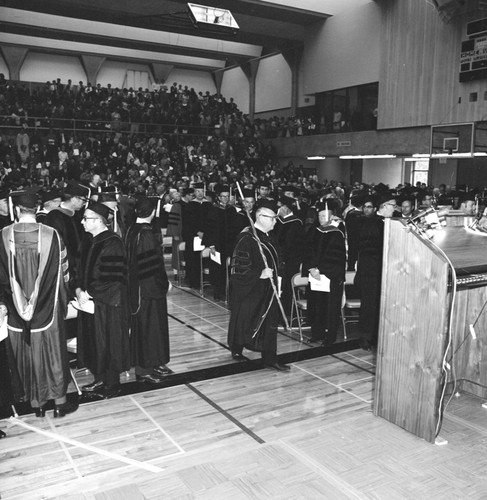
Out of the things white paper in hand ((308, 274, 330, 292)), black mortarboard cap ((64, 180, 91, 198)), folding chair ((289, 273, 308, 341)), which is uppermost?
black mortarboard cap ((64, 180, 91, 198))

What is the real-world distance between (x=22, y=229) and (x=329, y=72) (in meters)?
21.1

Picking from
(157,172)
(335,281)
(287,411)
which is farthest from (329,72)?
(287,411)

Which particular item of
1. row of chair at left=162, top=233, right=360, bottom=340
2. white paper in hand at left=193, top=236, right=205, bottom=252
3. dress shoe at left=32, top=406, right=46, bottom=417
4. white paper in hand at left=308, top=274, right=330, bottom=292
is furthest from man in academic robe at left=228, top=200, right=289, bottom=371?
white paper in hand at left=193, top=236, right=205, bottom=252

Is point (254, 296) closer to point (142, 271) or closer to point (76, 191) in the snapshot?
point (142, 271)

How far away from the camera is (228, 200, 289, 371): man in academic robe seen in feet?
19.4

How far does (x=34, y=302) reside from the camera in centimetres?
445

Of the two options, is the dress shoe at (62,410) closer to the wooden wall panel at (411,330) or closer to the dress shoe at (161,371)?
the dress shoe at (161,371)

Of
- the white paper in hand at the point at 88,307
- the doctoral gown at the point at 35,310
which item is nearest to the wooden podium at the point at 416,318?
the white paper in hand at the point at 88,307

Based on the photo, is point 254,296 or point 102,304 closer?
point 102,304

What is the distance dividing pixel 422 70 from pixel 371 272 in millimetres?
14167

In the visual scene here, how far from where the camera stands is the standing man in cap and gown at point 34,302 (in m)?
4.45

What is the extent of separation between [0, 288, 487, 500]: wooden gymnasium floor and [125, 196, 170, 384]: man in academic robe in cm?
28

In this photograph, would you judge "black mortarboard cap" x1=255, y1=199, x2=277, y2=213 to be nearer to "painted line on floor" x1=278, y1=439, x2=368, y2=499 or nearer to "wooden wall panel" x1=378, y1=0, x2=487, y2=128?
"painted line on floor" x1=278, y1=439, x2=368, y2=499

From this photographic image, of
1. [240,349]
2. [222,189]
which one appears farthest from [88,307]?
[222,189]
